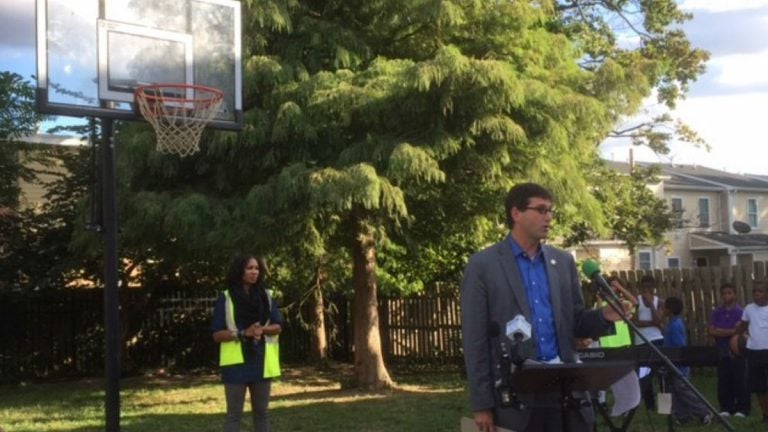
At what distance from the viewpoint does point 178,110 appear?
9664mm

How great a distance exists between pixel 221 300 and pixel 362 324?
6869mm

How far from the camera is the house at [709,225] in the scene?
40875 mm

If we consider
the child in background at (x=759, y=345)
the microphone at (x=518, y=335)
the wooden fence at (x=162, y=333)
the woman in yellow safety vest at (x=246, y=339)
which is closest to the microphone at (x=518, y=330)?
the microphone at (x=518, y=335)

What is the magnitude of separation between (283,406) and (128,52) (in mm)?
5791

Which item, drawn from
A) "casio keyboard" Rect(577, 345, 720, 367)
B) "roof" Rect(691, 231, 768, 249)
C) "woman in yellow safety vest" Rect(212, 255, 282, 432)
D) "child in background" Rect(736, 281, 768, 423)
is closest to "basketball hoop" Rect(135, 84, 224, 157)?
"woman in yellow safety vest" Rect(212, 255, 282, 432)

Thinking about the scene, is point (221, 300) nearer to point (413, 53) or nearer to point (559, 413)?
point (559, 413)

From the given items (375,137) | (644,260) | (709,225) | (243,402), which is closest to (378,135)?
(375,137)

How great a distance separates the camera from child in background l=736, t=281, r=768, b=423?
10.5 meters

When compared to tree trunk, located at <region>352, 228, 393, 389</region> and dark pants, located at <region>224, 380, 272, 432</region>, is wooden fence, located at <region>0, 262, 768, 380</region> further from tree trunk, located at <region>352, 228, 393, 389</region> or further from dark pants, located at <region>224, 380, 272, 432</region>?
dark pants, located at <region>224, 380, 272, 432</region>

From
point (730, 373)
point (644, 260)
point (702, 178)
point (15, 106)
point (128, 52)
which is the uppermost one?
point (702, 178)

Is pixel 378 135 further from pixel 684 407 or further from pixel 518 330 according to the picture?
pixel 518 330

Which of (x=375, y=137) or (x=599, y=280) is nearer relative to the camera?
(x=599, y=280)

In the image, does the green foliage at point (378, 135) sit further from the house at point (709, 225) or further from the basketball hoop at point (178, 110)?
the house at point (709, 225)

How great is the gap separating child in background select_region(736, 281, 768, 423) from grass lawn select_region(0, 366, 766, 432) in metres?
0.37
